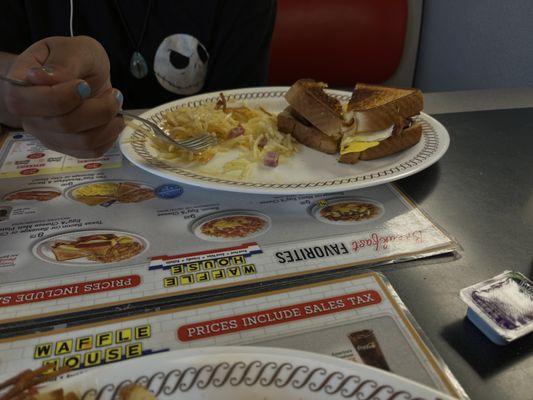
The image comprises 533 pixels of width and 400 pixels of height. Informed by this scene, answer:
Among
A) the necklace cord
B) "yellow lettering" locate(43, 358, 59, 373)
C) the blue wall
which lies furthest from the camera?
the blue wall

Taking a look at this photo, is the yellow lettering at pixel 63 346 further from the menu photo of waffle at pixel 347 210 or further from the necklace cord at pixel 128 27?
the necklace cord at pixel 128 27

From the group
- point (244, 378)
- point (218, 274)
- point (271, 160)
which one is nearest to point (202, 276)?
point (218, 274)

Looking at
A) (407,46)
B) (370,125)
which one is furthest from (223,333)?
(407,46)

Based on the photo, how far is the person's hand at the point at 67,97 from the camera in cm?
68

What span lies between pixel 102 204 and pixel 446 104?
992mm

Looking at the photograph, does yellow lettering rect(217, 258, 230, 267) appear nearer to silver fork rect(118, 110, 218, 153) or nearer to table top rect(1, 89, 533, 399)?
table top rect(1, 89, 533, 399)

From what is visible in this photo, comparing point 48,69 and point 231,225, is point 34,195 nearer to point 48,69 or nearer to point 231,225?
point 48,69

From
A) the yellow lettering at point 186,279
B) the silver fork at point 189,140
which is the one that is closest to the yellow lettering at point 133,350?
the yellow lettering at point 186,279

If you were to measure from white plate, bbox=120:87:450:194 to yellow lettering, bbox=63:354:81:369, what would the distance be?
0.35 metres

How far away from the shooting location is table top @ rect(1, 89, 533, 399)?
51 centimetres

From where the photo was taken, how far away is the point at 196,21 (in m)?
1.48

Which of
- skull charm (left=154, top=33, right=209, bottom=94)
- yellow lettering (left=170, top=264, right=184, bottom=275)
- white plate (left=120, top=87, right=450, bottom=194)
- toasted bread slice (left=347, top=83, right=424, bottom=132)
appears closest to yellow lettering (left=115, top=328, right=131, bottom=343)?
yellow lettering (left=170, top=264, right=184, bottom=275)

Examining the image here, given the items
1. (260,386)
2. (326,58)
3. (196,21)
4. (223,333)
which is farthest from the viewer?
(326,58)

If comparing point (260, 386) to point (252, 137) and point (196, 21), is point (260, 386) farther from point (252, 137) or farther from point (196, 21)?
point (196, 21)
